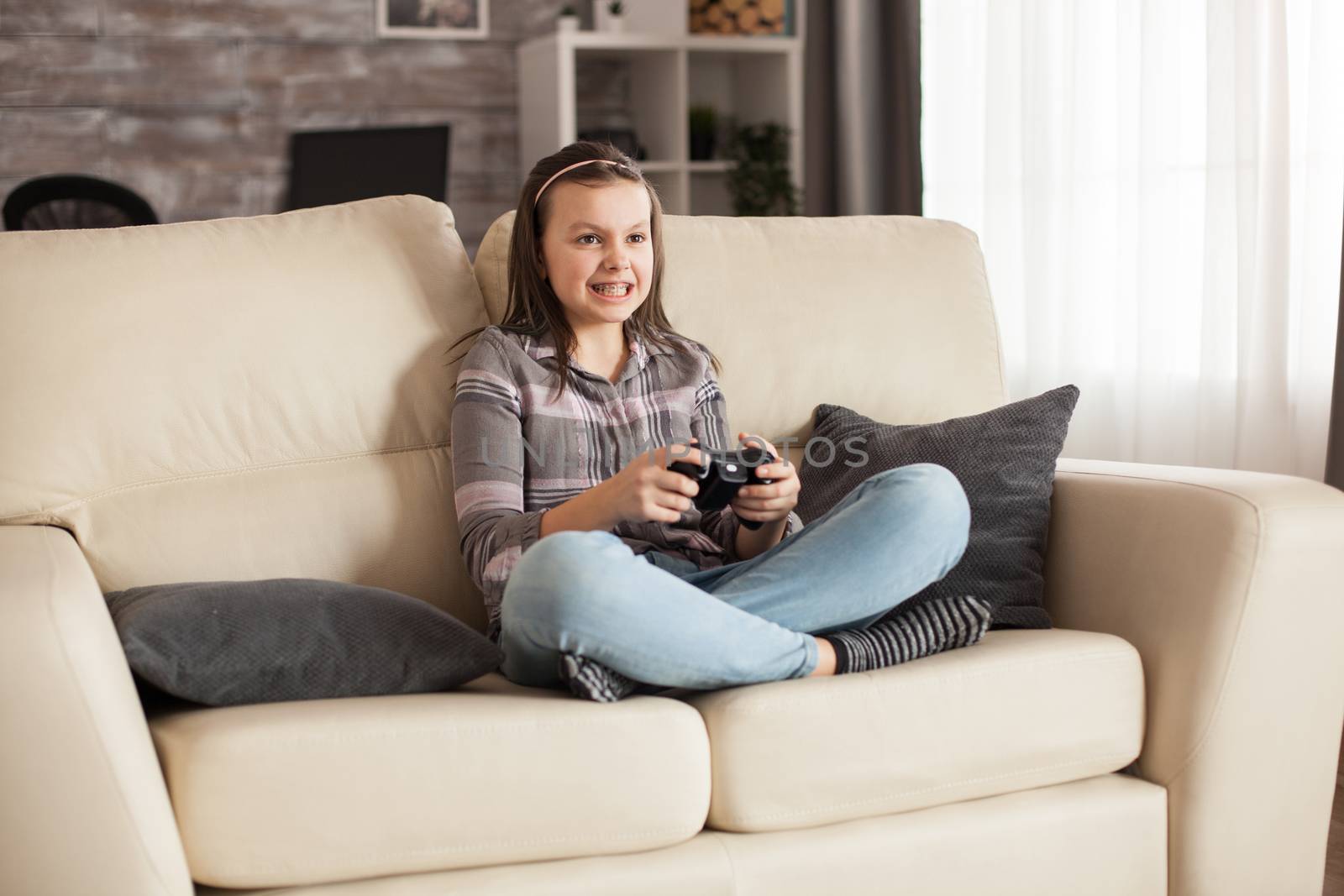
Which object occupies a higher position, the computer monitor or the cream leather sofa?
the computer monitor

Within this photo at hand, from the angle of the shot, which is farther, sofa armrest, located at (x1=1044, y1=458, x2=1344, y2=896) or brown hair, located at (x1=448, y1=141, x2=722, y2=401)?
brown hair, located at (x1=448, y1=141, x2=722, y2=401)

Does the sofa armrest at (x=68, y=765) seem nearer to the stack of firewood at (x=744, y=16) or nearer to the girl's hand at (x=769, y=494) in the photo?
the girl's hand at (x=769, y=494)

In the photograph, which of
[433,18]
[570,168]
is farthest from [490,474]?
[433,18]

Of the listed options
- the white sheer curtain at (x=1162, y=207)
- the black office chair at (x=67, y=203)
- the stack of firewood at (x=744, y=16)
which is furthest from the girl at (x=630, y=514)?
the stack of firewood at (x=744, y=16)

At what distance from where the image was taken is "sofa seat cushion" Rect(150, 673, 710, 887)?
4.14 feet

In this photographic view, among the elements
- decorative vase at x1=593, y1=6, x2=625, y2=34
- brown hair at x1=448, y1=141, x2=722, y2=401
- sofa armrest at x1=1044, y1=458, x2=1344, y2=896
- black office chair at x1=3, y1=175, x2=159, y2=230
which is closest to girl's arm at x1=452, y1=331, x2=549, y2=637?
brown hair at x1=448, y1=141, x2=722, y2=401

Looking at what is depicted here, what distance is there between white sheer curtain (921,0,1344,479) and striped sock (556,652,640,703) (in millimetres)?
1733

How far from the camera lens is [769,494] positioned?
1608mm

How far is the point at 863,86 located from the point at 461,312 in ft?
7.55

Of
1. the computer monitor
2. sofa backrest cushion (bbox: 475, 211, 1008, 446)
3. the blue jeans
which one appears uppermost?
the computer monitor

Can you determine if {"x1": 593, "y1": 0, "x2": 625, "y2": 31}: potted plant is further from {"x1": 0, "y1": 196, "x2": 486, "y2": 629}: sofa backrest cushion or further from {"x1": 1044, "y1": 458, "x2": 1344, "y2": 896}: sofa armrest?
{"x1": 1044, "y1": 458, "x2": 1344, "y2": 896}: sofa armrest

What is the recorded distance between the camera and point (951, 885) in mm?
1468

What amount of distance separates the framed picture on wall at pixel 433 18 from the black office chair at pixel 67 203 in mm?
928

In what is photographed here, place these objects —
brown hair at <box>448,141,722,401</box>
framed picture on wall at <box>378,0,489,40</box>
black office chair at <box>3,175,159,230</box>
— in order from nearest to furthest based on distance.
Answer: brown hair at <box>448,141,722,401</box>
black office chair at <box>3,175,159,230</box>
framed picture on wall at <box>378,0,489,40</box>
